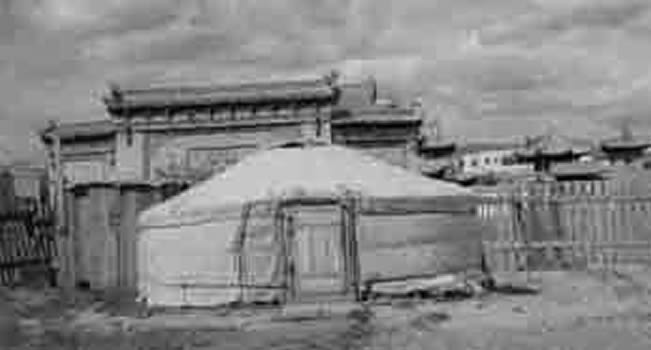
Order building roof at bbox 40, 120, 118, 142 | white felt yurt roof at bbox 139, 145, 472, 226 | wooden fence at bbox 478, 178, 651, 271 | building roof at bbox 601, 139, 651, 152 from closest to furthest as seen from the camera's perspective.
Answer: white felt yurt roof at bbox 139, 145, 472, 226 → wooden fence at bbox 478, 178, 651, 271 → building roof at bbox 40, 120, 118, 142 → building roof at bbox 601, 139, 651, 152

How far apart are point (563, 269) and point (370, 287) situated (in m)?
4.73

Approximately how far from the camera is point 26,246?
13.9 m

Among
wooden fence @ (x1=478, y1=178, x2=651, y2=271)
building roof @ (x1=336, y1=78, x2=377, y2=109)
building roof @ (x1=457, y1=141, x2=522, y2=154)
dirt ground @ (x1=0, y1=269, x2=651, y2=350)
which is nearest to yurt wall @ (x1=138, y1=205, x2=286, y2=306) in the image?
dirt ground @ (x1=0, y1=269, x2=651, y2=350)

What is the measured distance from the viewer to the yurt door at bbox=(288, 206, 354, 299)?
387 inches

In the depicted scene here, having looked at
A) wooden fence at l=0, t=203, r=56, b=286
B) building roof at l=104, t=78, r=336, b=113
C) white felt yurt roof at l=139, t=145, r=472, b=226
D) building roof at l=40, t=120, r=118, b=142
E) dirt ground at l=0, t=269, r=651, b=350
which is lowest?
dirt ground at l=0, t=269, r=651, b=350

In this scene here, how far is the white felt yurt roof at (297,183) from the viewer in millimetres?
10039

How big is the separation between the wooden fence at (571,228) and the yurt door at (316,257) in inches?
152

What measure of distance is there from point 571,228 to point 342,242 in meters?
5.13

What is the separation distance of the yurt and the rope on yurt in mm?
12

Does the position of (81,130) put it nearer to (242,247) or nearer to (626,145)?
(242,247)

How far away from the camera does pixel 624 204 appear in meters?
13.1

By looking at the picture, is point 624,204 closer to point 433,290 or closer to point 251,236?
point 433,290

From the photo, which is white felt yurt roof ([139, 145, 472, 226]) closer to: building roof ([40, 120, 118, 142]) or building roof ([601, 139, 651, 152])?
building roof ([40, 120, 118, 142])

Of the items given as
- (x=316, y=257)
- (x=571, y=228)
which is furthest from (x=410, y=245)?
(x=571, y=228)
